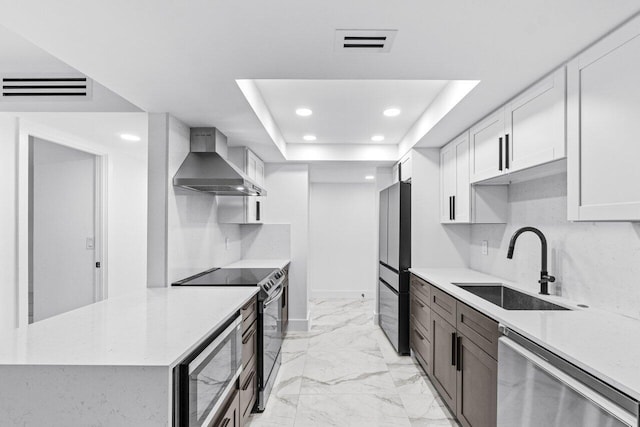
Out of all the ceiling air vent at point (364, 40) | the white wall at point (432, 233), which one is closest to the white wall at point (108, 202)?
the ceiling air vent at point (364, 40)

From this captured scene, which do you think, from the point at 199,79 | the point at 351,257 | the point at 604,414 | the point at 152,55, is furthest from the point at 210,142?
the point at 351,257

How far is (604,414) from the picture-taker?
1061 mm

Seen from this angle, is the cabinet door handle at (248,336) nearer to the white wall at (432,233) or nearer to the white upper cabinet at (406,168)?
the white wall at (432,233)

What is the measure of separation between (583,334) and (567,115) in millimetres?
1021

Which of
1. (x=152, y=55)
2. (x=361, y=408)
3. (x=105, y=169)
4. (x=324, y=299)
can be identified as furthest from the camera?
(x=324, y=299)

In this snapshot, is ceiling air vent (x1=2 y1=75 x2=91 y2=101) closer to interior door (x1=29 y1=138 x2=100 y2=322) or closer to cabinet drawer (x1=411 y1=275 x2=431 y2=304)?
interior door (x1=29 y1=138 x2=100 y2=322)

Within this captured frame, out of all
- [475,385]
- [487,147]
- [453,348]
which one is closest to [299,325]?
[453,348]

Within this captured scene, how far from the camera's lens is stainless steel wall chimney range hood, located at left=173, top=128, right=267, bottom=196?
2.64 meters

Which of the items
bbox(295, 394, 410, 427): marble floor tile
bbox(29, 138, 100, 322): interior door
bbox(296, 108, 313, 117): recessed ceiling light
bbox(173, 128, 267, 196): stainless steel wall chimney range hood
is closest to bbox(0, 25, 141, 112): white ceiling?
bbox(173, 128, 267, 196): stainless steel wall chimney range hood

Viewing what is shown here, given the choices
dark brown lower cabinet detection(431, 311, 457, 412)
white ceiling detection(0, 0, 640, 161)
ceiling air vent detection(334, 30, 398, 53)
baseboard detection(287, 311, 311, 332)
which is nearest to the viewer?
white ceiling detection(0, 0, 640, 161)

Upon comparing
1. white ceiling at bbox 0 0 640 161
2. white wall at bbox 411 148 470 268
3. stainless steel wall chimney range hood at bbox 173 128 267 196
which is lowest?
white wall at bbox 411 148 470 268

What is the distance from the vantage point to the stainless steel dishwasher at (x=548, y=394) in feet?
3.41

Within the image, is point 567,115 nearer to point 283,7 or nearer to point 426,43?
point 426,43

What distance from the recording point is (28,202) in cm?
304
